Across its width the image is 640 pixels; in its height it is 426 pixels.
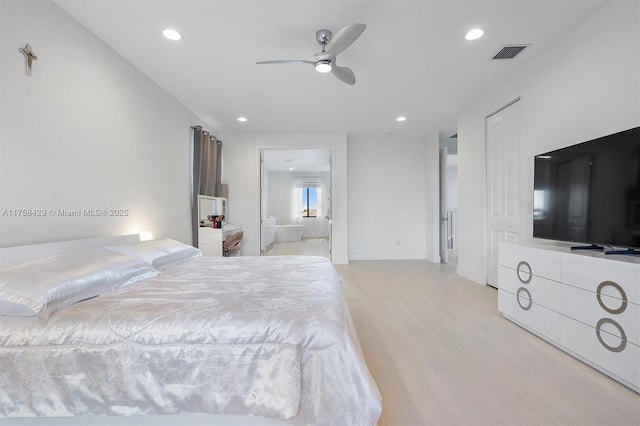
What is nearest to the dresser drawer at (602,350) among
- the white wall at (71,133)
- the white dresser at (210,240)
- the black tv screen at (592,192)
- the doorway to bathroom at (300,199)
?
the black tv screen at (592,192)

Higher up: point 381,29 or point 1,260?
point 381,29

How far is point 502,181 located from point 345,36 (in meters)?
2.66

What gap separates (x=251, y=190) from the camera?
17.3 ft

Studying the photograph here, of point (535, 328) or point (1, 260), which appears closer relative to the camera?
point (1, 260)

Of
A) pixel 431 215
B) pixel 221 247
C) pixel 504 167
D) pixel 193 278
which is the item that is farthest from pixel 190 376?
pixel 431 215

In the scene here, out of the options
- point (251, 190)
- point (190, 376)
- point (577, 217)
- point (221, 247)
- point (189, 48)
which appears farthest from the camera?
point (251, 190)

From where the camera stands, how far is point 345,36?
196cm

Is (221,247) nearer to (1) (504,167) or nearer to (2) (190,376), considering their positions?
(2) (190,376)

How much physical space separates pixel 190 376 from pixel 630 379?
94.1 inches

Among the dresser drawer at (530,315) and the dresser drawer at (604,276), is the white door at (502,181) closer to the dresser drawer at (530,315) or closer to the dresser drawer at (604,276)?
the dresser drawer at (530,315)

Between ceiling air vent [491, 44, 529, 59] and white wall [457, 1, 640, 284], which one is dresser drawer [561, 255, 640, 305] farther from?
ceiling air vent [491, 44, 529, 59]

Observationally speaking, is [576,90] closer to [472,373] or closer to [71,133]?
[472,373]

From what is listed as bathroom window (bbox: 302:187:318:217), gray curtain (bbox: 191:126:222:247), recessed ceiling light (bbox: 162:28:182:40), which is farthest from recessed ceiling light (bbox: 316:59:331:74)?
bathroom window (bbox: 302:187:318:217)

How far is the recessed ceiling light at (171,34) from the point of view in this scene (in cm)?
230
